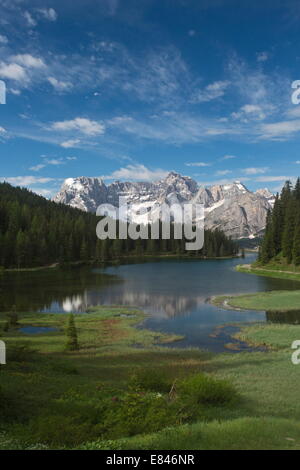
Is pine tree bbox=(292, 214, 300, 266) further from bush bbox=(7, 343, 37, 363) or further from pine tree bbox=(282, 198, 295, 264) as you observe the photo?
bush bbox=(7, 343, 37, 363)

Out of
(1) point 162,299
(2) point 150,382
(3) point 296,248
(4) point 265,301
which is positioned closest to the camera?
(2) point 150,382

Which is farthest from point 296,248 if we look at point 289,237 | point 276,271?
point 276,271

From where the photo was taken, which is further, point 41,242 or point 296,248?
point 41,242

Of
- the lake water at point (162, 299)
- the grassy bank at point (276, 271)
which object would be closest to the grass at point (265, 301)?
the lake water at point (162, 299)

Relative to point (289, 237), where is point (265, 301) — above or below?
below

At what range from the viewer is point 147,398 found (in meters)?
16.0

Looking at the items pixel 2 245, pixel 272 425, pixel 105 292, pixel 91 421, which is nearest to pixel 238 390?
pixel 272 425

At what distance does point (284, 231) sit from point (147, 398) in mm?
108965

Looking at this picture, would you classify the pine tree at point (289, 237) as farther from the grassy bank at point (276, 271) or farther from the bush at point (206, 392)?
the bush at point (206, 392)

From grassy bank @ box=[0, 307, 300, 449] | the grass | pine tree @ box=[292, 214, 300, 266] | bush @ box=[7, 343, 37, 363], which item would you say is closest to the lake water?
the grass

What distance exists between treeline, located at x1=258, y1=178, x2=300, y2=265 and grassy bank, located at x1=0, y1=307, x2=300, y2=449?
79.5 m

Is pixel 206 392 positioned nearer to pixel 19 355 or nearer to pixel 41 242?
pixel 19 355

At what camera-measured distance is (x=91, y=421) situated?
1439cm

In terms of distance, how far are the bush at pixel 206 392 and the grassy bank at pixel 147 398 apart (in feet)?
0.17
